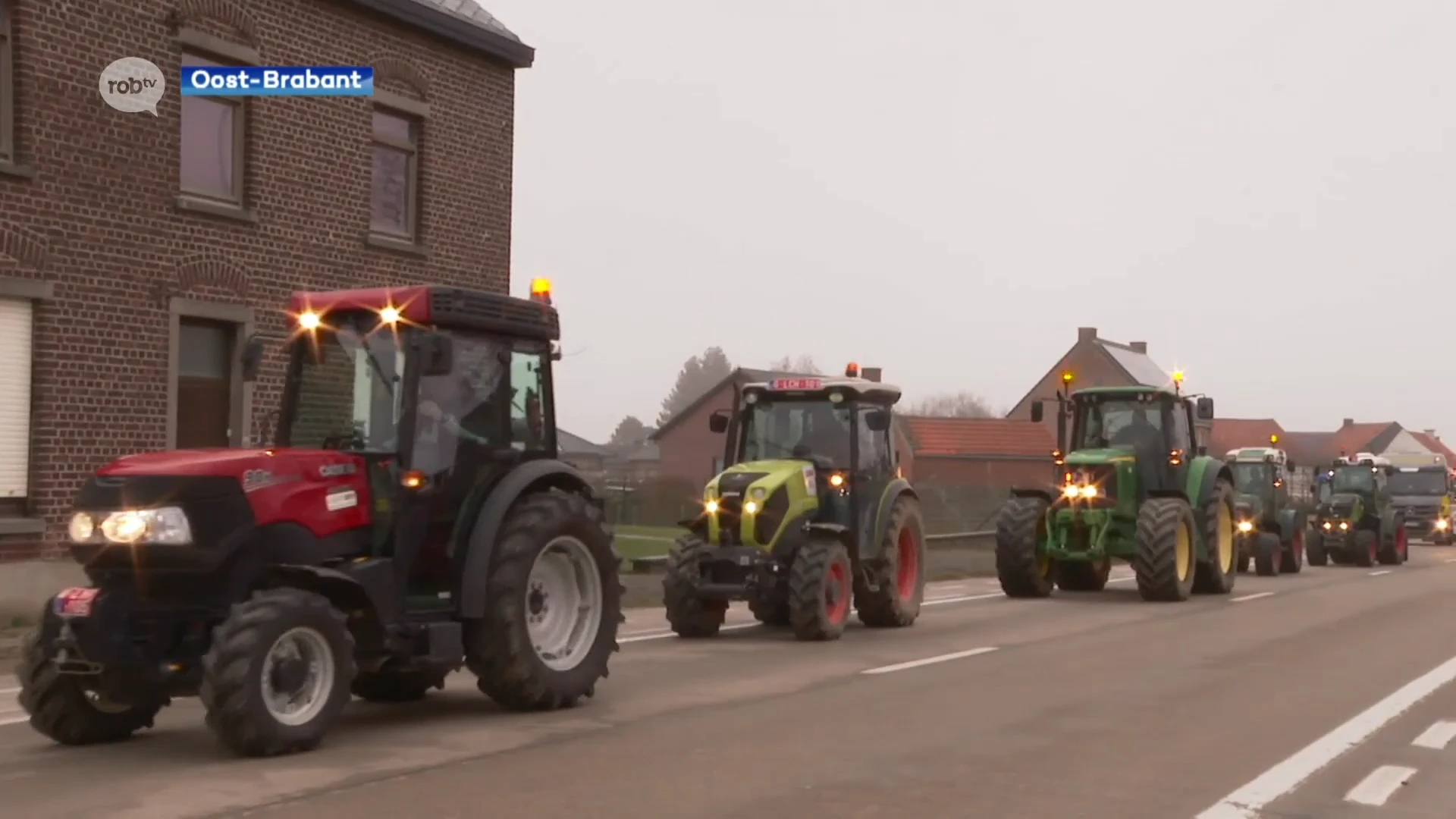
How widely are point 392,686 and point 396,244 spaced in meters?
11.9

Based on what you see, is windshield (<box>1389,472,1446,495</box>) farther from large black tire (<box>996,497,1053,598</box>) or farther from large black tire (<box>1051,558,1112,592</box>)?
large black tire (<box>996,497,1053,598</box>)

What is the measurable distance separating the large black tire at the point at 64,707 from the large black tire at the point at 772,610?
7.17m


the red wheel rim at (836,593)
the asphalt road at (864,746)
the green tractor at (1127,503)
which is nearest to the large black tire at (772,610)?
the red wheel rim at (836,593)

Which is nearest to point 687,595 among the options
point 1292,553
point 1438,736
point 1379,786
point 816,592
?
point 816,592

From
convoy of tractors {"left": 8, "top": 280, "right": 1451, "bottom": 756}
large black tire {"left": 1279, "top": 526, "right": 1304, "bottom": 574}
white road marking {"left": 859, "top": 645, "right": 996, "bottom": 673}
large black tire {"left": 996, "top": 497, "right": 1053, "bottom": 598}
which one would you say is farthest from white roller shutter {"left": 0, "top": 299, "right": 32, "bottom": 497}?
large black tire {"left": 1279, "top": 526, "right": 1304, "bottom": 574}

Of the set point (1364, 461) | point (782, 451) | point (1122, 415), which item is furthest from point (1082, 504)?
point (1364, 461)

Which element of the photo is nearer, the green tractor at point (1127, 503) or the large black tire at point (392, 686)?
the large black tire at point (392, 686)

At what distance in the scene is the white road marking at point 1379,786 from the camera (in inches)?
317

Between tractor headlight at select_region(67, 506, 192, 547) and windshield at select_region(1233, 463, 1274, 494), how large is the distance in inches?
983

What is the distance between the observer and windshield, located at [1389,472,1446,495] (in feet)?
165

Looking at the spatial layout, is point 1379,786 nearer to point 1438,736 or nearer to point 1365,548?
point 1438,736

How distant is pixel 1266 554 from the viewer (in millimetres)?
29125

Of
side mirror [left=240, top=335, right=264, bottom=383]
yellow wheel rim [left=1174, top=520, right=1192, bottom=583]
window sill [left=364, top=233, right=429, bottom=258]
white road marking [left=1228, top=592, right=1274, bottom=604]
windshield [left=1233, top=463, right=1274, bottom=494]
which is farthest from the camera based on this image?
windshield [left=1233, top=463, right=1274, bottom=494]

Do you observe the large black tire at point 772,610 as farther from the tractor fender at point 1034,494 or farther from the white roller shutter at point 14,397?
the white roller shutter at point 14,397
